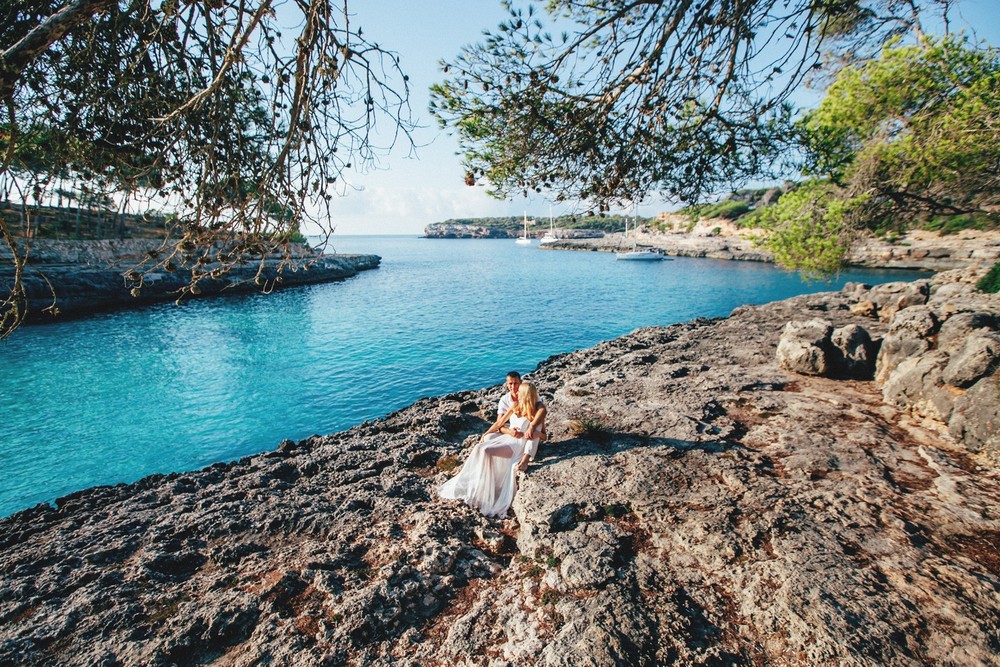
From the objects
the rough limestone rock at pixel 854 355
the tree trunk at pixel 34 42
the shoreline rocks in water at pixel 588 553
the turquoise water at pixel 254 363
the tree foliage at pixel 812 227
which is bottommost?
the turquoise water at pixel 254 363

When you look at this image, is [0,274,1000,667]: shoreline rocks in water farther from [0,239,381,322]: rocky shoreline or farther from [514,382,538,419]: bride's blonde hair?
[0,239,381,322]: rocky shoreline

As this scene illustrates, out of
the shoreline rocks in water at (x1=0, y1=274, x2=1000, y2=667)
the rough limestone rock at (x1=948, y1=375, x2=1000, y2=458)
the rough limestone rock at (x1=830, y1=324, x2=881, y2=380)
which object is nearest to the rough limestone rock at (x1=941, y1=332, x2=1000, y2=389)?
the shoreline rocks in water at (x1=0, y1=274, x2=1000, y2=667)

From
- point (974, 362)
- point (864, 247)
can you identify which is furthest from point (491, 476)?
point (864, 247)

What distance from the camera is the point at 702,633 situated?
439 centimetres

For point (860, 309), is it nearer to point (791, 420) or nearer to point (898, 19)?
point (898, 19)

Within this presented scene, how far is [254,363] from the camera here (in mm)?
25297

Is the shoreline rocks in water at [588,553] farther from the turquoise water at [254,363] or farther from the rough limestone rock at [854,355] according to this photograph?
the turquoise water at [254,363]

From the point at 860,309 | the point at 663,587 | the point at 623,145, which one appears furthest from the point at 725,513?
the point at 860,309

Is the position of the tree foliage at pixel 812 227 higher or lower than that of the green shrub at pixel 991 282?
higher

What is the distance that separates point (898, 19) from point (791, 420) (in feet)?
30.6

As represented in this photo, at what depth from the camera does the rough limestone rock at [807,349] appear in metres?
11.2

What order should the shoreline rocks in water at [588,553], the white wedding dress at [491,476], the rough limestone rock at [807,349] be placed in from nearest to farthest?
1. the shoreline rocks in water at [588,553]
2. the white wedding dress at [491,476]
3. the rough limestone rock at [807,349]

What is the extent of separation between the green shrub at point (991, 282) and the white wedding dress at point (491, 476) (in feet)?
74.9

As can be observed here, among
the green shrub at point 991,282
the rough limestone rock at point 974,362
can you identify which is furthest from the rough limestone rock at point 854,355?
the green shrub at point 991,282
